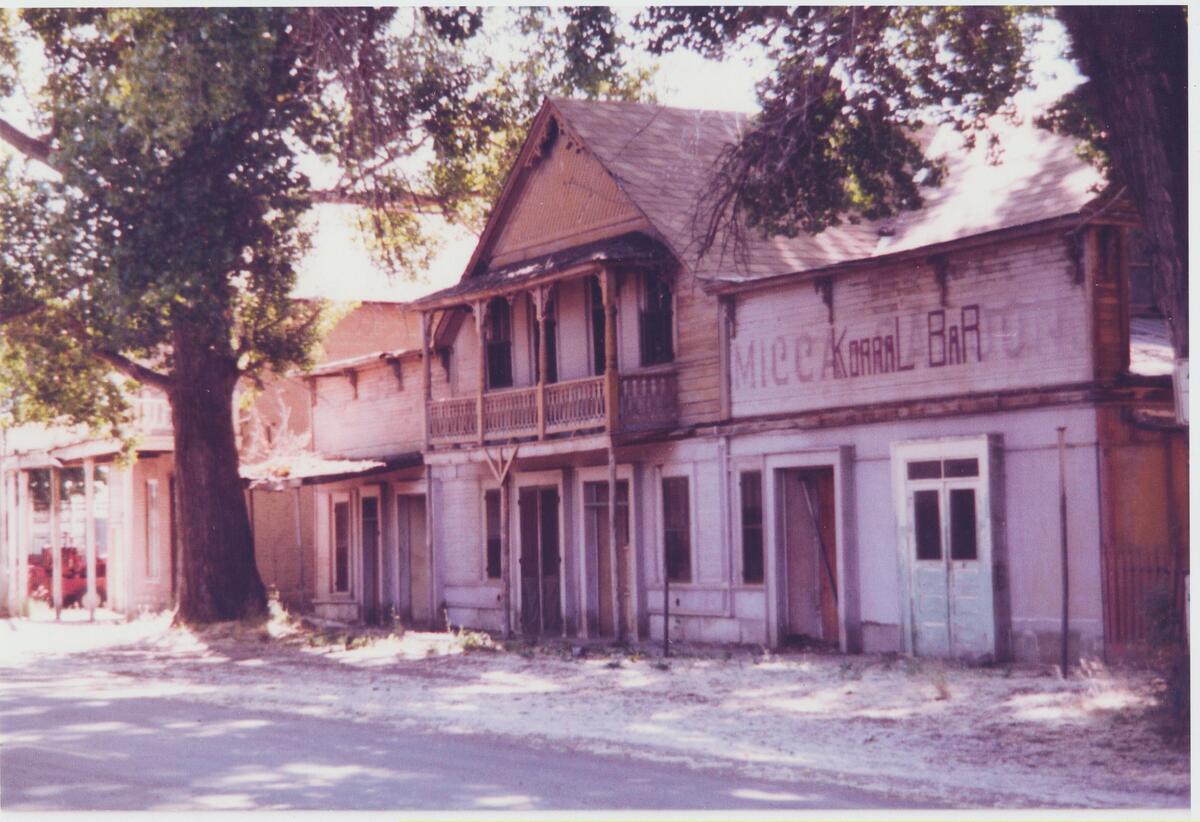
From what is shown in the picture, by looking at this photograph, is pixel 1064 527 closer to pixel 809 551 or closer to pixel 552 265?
pixel 809 551

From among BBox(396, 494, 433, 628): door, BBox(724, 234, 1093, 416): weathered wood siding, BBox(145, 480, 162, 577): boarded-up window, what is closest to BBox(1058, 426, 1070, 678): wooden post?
BBox(724, 234, 1093, 416): weathered wood siding

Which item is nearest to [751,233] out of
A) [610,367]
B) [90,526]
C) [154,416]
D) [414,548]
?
[610,367]

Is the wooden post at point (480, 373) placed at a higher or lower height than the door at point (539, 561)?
higher

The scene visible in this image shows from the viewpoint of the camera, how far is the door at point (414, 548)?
97.1 feet

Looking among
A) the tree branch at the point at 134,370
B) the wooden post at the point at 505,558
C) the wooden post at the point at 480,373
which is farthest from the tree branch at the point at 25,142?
the wooden post at the point at 505,558

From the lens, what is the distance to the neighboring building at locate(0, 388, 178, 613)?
34.1m

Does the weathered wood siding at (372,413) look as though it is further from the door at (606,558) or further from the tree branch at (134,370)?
the door at (606,558)

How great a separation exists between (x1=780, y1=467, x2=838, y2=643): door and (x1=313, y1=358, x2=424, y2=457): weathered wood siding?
29.1 ft

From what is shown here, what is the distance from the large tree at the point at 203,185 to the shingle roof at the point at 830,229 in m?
2.05

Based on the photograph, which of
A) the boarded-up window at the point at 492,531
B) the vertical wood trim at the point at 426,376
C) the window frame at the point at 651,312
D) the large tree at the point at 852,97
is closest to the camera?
the large tree at the point at 852,97

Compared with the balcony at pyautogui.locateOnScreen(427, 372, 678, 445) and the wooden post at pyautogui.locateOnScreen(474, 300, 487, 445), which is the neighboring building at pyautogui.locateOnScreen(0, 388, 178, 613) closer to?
the balcony at pyautogui.locateOnScreen(427, 372, 678, 445)

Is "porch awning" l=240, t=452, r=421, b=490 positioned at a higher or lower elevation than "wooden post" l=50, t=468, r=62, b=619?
higher

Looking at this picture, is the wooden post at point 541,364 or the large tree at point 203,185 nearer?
the large tree at point 203,185

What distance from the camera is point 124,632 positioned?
2980cm
